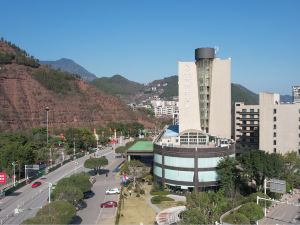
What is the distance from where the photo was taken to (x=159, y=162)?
68.6 meters

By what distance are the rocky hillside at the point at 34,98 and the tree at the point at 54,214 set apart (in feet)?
384

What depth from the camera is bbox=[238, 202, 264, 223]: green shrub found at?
44531 millimetres

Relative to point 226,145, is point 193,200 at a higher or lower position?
lower

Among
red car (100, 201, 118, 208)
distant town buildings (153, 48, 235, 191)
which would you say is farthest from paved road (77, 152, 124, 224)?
distant town buildings (153, 48, 235, 191)

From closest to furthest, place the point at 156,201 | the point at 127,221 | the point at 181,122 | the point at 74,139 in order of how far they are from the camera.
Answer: the point at 127,221
the point at 156,201
the point at 181,122
the point at 74,139

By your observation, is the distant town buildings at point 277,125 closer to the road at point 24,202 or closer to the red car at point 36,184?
the road at point 24,202

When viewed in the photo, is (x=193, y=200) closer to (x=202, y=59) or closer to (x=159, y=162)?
(x=159, y=162)

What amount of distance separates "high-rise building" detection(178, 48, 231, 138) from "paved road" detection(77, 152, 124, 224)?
18.7 metres

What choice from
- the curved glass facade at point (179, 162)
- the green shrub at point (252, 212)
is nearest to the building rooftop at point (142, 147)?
the curved glass facade at point (179, 162)

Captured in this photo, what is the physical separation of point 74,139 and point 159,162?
185 feet

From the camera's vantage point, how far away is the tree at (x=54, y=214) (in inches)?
1527

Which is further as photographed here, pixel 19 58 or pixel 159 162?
pixel 19 58

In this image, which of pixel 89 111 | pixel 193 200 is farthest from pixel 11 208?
pixel 89 111

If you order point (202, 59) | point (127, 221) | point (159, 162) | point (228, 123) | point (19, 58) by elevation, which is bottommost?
point (127, 221)
